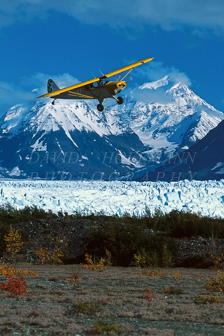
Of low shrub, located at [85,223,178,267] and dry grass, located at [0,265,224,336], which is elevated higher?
low shrub, located at [85,223,178,267]

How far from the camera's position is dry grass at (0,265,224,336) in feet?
21.8

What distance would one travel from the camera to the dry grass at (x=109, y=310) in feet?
21.8

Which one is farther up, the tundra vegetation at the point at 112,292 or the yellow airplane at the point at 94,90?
the yellow airplane at the point at 94,90

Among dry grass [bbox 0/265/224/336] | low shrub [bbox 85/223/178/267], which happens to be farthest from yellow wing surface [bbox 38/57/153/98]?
low shrub [bbox 85/223/178/267]

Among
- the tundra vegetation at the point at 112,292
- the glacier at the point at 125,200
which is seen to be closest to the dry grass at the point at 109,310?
the tundra vegetation at the point at 112,292

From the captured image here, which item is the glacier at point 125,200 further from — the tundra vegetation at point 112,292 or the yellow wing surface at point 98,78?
the yellow wing surface at point 98,78

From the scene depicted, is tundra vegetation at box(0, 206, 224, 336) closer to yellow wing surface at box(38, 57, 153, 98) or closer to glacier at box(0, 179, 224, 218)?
yellow wing surface at box(38, 57, 153, 98)

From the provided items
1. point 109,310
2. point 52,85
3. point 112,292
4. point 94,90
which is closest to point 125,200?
point 52,85

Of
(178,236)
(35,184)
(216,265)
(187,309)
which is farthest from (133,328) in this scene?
(35,184)

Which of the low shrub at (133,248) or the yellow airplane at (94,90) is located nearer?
the yellow airplane at (94,90)

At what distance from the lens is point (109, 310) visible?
26.8ft

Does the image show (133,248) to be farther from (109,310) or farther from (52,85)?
(109,310)

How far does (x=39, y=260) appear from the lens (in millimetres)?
19641

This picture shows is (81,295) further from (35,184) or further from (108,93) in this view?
(35,184)
